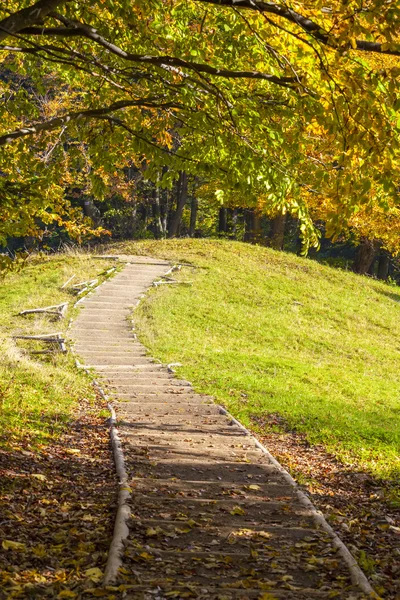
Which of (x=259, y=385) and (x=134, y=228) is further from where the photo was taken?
(x=134, y=228)

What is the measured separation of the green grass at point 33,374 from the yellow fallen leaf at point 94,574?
12.7ft

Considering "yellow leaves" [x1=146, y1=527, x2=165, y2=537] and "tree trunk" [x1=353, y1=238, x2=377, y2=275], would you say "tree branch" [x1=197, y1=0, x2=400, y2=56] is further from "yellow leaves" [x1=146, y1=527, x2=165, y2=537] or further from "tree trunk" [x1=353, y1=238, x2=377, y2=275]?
"tree trunk" [x1=353, y1=238, x2=377, y2=275]

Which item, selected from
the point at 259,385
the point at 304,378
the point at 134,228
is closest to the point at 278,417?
the point at 259,385

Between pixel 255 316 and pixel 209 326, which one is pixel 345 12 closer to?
pixel 209 326

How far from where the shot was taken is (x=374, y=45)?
6.07 metres

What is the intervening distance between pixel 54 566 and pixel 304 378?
1174cm

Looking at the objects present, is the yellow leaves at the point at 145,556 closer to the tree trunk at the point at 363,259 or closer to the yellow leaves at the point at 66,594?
the yellow leaves at the point at 66,594

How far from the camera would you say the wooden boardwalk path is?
5.29 metres

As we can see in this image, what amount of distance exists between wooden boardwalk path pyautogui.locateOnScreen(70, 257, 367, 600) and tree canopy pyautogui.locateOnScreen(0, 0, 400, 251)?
10.0ft

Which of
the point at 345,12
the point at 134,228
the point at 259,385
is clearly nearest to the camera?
the point at 345,12

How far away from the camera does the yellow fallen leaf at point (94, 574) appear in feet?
16.7

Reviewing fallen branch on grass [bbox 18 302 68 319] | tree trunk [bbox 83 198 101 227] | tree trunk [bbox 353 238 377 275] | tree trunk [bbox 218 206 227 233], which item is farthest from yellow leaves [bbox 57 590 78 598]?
tree trunk [bbox 218 206 227 233]

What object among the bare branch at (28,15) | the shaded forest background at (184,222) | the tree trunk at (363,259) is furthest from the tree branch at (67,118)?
the tree trunk at (363,259)

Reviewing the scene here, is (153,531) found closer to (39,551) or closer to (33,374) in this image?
(39,551)
